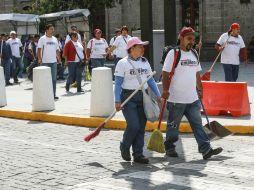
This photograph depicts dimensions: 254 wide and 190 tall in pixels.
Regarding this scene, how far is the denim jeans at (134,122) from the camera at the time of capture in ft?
26.9

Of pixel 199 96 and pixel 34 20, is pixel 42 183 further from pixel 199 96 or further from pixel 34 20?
pixel 34 20

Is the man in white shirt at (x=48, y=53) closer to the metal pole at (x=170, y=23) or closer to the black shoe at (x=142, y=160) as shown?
the metal pole at (x=170, y=23)

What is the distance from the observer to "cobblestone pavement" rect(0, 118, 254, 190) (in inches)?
279

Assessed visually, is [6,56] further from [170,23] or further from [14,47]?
[170,23]

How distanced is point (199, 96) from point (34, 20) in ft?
71.8

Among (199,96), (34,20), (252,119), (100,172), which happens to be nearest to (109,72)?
(252,119)

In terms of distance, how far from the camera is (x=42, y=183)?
7.21 m

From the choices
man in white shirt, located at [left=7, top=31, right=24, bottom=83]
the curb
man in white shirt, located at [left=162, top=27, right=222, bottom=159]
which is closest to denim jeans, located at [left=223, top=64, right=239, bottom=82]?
the curb

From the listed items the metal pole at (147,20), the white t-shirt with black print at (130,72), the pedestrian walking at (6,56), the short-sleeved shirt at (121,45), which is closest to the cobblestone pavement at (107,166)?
the white t-shirt with black print at (130,72)

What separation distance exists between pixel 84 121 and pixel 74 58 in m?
5.55

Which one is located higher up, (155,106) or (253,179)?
(155,106)

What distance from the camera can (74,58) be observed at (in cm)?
1739

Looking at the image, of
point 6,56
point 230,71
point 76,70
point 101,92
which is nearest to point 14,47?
point 6,56

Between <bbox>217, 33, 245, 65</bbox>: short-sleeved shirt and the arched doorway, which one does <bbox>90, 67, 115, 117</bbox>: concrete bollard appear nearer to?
<bbox>217, 33, 245, 65</bbox>: short-sleeved shirt
